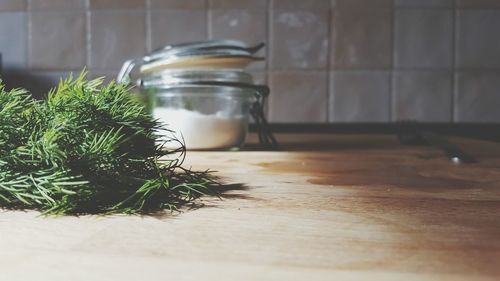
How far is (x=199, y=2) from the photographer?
1355 mm

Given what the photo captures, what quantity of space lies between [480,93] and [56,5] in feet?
3.40

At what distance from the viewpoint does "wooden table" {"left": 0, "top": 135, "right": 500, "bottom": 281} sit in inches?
9.2

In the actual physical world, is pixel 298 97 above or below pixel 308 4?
below

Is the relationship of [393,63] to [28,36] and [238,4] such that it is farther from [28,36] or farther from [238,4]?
[28,36]

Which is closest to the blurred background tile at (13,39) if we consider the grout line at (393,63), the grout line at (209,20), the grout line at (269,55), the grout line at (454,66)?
the grout line at (209,20)

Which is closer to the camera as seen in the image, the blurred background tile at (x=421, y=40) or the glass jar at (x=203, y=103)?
the glass jar at (x=203, y=103)

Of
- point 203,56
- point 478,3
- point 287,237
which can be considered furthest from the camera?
point 478,3

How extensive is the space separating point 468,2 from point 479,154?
25.7 inches

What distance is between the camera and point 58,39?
1.38m

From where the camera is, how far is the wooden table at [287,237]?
0.23 meters

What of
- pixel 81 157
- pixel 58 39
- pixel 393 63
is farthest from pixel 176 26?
pixel 81 157

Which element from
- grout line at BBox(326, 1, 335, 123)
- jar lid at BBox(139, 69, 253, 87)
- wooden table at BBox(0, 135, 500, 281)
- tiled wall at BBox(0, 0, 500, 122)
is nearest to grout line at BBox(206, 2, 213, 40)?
tiled wall at BBox(0, 0, 500, 122)

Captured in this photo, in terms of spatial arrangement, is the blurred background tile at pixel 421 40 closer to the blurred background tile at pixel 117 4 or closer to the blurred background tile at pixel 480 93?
the blurred background tile at pixel 480 93

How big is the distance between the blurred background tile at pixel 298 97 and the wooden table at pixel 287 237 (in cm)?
83
